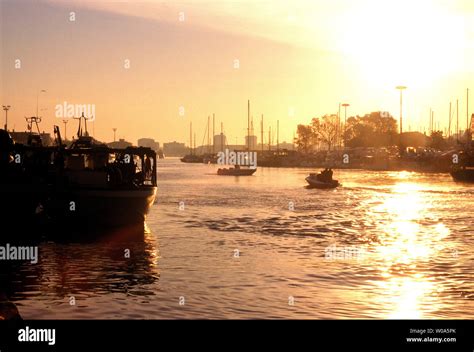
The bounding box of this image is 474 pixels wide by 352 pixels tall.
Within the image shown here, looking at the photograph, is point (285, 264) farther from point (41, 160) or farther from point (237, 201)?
point (237, 201)

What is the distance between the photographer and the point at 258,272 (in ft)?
93.5

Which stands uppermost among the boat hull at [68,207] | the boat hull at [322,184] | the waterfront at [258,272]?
the boat hull at [68,207]

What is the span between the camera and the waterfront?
21094mm

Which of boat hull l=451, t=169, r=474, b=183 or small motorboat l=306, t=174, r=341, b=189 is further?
boat hull l=451, t=169, r=474, b=183

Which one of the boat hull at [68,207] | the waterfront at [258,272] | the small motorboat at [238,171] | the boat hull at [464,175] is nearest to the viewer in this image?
the waterfront at [258,272]

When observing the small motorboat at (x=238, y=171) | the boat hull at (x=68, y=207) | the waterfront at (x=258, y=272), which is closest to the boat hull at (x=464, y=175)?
the small motorboat at (x=238, y=171)

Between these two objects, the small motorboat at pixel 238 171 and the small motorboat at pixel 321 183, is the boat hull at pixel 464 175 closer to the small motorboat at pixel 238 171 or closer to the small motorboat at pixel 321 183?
the small motorboat at pixel 321 183

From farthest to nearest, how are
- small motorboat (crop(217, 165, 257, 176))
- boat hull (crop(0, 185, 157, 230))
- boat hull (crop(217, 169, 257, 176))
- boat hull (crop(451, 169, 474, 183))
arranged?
small motorboat (crop(217, 165, 257, 176)) < boat hull (crop(217, 169, 257, 176)) < boat hull (crop(451, 169, 474, 183)) < boat hull (crop(0, 185, 157, 230))

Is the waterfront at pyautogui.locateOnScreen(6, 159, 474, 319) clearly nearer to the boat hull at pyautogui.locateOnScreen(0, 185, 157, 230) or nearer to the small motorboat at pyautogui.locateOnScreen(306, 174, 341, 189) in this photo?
the boat hull at pyautogui.locateOnScreen(0, 185, 157, 230)

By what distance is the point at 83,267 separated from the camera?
3009 centimetres

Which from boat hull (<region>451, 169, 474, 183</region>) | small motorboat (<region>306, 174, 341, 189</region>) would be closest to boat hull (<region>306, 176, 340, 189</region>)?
small motorboat (<region>306, 174, 341, 189</region>)

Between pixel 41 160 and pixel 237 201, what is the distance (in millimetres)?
32610

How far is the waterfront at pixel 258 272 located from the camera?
21094mm
